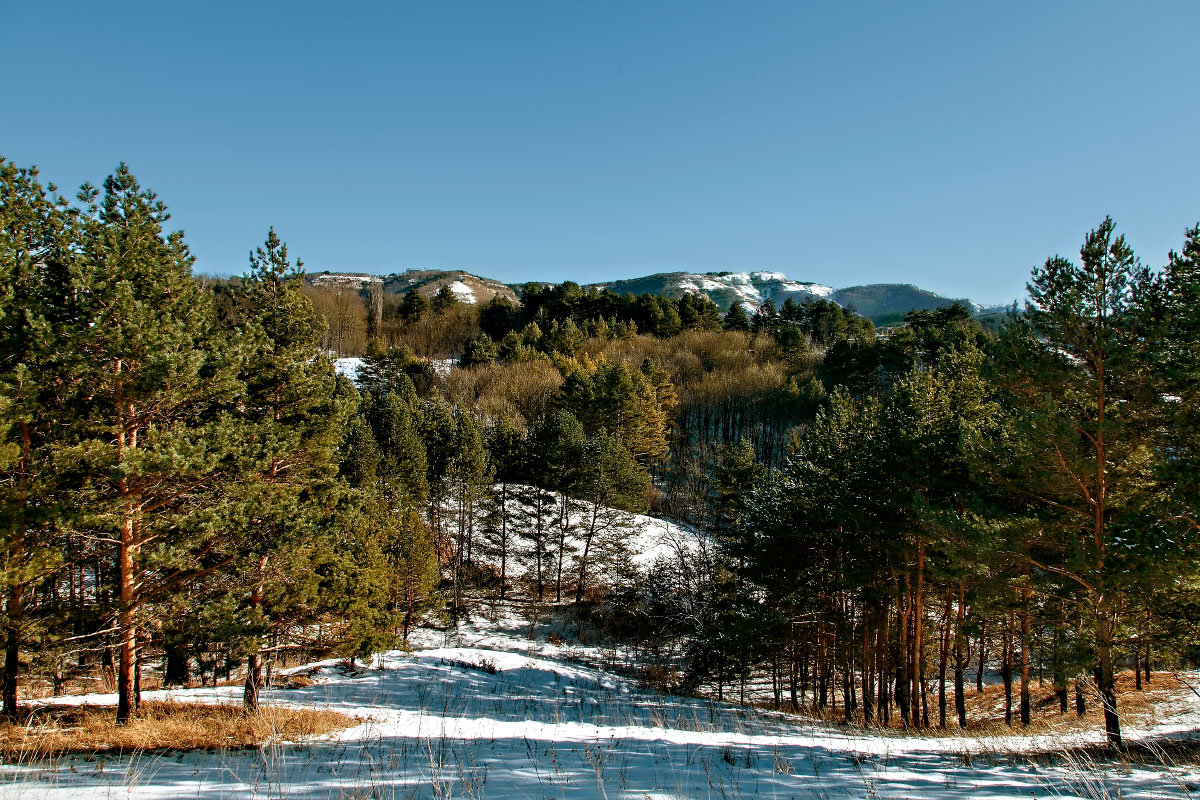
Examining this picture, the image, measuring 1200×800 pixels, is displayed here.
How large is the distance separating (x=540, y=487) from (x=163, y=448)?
87.6ft

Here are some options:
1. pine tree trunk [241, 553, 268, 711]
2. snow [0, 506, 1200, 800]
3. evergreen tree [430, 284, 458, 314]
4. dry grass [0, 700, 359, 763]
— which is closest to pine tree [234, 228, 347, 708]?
pine tree trunk [241, 553, 268, 711]

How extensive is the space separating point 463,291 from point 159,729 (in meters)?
120

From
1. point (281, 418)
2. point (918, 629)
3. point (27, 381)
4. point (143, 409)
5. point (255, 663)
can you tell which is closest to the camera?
point (27, 381)

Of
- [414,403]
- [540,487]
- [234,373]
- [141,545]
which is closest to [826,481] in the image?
[234,373]

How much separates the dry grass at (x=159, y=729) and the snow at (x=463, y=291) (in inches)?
4314

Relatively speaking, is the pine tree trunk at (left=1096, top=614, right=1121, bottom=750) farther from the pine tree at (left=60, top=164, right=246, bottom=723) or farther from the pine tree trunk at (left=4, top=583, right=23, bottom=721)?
the pine tree trunk at (left=4, top=583, right=23, bottom=721)

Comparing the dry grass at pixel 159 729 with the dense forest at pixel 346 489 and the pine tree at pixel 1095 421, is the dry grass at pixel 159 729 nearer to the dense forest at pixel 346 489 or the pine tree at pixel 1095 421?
the dense forest at pixel 346 489

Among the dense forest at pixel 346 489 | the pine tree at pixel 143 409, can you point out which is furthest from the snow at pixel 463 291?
the pine tree at pixel 143 409

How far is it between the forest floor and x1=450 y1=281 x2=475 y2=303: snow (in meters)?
109

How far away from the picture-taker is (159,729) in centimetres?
931

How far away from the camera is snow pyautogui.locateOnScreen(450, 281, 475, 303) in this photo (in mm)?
118250

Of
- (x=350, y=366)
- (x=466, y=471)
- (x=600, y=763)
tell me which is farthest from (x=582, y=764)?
(x=350, y=366)

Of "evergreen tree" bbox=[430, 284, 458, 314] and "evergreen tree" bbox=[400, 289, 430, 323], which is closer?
"evergreen tree" bbox=[400, 289, 430, 323]

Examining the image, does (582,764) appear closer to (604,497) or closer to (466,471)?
(466,471)
